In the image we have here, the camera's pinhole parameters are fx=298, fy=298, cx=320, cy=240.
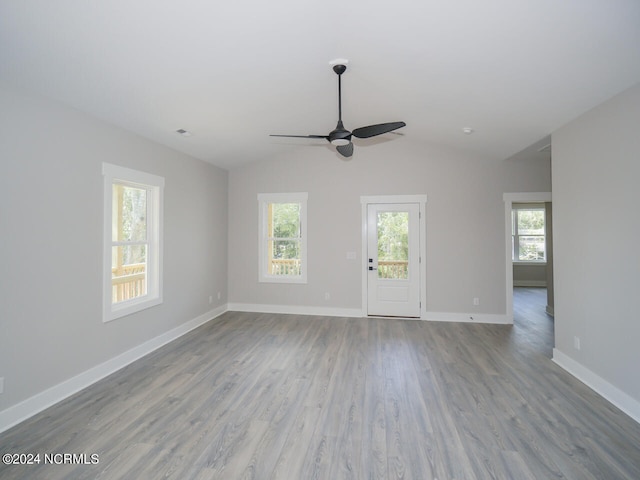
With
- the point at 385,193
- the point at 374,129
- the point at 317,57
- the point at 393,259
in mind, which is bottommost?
the point at 393,259

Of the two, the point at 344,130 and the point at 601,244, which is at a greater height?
the point at 344,130

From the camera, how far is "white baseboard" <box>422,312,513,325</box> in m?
5.01

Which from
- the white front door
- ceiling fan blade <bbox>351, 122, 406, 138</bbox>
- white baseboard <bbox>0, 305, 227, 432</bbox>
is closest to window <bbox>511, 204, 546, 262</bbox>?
the white front door

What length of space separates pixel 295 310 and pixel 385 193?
274cm

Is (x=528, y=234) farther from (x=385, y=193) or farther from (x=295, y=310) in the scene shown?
(x=295, y=310)

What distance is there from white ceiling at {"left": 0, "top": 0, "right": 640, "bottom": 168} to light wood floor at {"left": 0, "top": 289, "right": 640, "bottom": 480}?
2740 millimetres

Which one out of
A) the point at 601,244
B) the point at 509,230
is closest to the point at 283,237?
the point at 509,230

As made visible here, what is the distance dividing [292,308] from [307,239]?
1341 millimetres

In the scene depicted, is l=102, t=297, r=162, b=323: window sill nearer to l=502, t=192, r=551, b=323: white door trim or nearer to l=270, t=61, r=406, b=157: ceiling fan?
l=270, t=61, r=406, b=157: ceiling fan

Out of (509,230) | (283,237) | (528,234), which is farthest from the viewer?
(528,234)

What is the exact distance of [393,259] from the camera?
539cm

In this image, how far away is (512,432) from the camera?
7.30 ft

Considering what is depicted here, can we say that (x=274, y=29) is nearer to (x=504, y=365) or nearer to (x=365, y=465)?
(x=365, y=465)

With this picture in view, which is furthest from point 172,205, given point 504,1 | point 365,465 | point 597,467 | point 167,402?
point 597,467
